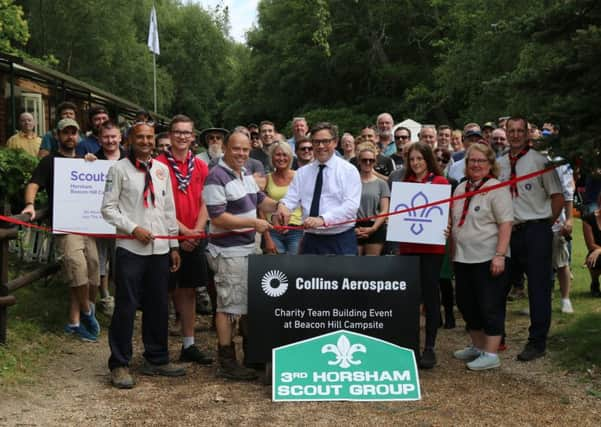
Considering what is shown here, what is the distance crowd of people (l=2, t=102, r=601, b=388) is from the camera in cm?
628

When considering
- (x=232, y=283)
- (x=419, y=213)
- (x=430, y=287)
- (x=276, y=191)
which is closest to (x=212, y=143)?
(x=276, y=191)

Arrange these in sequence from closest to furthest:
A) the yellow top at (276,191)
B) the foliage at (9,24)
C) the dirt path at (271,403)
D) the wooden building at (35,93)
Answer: the dirt path at (271,403) → the yellow top at (276,191) → the wooden building at (35,93) → the foliage at (9,24)

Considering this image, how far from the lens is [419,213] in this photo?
6.80 metres

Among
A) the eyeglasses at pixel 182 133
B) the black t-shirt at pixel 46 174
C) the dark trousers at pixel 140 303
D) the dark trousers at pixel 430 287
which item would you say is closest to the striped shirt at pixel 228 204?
the dark trousers at pixel 140 303

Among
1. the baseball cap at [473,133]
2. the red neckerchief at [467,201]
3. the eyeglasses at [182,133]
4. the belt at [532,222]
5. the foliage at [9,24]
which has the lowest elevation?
the belt at [532,222]

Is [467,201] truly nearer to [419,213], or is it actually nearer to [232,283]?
[419,213]

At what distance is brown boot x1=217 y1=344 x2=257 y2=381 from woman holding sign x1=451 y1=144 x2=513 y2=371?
202 centimetres

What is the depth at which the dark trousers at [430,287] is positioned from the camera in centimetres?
685

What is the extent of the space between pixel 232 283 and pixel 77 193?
2207 millimetres

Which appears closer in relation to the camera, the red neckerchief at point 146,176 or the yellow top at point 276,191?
the red neckerchief at point 146,176

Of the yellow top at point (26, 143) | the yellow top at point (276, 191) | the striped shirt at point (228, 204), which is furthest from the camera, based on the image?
the yellow top at point (26, 143)

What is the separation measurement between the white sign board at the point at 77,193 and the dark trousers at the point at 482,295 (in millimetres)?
3685

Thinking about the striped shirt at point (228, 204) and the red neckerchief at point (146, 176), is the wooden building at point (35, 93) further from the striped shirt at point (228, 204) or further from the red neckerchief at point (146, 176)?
the striped shirt at point (228, 204)

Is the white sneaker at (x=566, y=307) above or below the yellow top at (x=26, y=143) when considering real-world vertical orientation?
below
